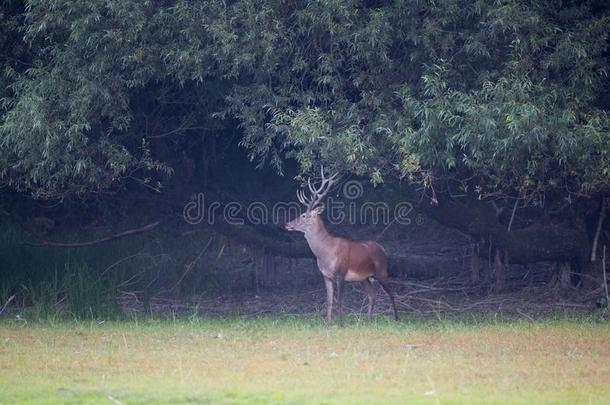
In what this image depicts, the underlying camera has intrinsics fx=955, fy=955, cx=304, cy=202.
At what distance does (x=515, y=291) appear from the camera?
55.2 ft

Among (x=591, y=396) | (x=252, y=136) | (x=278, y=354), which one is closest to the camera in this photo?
(x=591, y=396)

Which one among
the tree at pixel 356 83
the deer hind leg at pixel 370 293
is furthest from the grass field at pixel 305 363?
the tree at pixel 356 83

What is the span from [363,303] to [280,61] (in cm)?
558

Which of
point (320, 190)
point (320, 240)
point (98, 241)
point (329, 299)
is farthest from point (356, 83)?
point (98, 241)

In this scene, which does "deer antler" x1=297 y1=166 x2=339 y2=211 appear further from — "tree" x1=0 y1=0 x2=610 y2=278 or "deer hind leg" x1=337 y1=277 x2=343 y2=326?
"deer hind leg" x1=337 y1=277 x2=343 y2=326

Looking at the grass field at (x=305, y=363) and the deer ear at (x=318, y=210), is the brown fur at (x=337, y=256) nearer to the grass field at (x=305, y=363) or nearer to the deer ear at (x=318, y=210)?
the deer ear at (x=318, y=210)

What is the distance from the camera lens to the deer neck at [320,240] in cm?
1431

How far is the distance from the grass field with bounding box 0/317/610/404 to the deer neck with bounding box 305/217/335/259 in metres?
1.31

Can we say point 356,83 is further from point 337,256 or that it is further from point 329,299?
point 329,299

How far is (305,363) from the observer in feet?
32.4

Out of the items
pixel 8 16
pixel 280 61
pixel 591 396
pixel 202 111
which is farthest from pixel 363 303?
pixel 591 396

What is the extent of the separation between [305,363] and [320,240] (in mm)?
4614

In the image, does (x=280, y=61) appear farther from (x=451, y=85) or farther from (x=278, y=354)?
(x=278, y=354)

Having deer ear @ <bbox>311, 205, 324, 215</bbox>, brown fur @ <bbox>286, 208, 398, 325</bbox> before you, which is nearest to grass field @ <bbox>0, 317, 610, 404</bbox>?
brown fur @ <bbox>286, 208, 398, 325</bbox>
